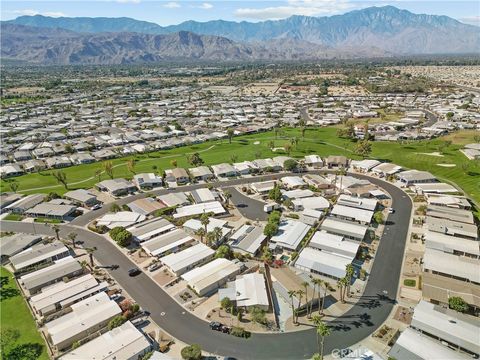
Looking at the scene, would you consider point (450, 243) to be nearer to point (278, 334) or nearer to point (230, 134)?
point (278, 334)

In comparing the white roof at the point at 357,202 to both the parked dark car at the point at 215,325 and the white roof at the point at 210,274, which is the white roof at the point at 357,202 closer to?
the white roof at the point at 210,274

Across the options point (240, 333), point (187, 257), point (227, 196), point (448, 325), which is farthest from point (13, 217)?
point (448, 325)

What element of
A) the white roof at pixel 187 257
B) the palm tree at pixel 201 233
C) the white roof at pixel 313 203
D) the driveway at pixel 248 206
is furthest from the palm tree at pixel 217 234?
the white roof at pixel 313 203

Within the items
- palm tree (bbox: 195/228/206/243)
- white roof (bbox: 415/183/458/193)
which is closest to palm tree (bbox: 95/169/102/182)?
palm tree (bbox: 195/228/206/243)

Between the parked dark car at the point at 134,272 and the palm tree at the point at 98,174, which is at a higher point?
the palm tree at the point at 98,174

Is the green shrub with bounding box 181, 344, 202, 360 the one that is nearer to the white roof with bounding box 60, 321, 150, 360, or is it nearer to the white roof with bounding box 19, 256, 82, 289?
the white roof with bounding box 60, 321, 150, 360
